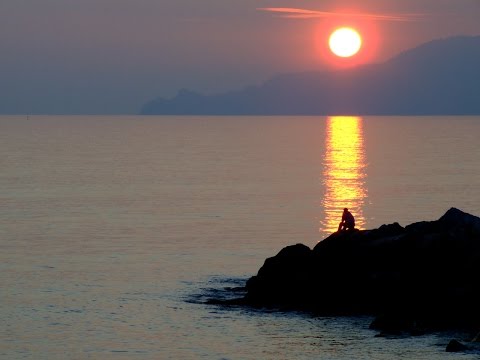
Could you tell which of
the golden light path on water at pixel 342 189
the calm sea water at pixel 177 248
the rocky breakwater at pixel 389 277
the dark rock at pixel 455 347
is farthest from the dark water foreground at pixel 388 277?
the golden light path on water at pixel 342 189

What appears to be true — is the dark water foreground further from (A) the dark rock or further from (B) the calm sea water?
(A) the dark rock

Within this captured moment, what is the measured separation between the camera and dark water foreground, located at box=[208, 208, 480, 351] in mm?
43625

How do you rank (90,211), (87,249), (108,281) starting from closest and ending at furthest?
(108,281)
(87,249)
(90,211)

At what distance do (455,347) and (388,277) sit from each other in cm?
801

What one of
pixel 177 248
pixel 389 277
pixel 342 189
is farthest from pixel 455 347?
pixel 342 189

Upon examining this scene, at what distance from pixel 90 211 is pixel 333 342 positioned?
51.0m

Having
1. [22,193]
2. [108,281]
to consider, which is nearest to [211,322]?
[108,281]

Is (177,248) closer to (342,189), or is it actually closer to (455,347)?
(455,347)

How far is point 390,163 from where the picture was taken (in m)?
164

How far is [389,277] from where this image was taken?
45.8 metres

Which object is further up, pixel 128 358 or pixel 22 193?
pixel 22 193

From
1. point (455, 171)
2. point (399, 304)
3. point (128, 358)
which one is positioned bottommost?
point (128, 358)

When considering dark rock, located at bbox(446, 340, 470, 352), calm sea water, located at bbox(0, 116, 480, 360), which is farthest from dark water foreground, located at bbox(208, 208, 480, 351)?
dark rock, located at bbox(446, 340, 470, 352)

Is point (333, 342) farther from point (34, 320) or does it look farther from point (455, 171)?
point (455, 171)
